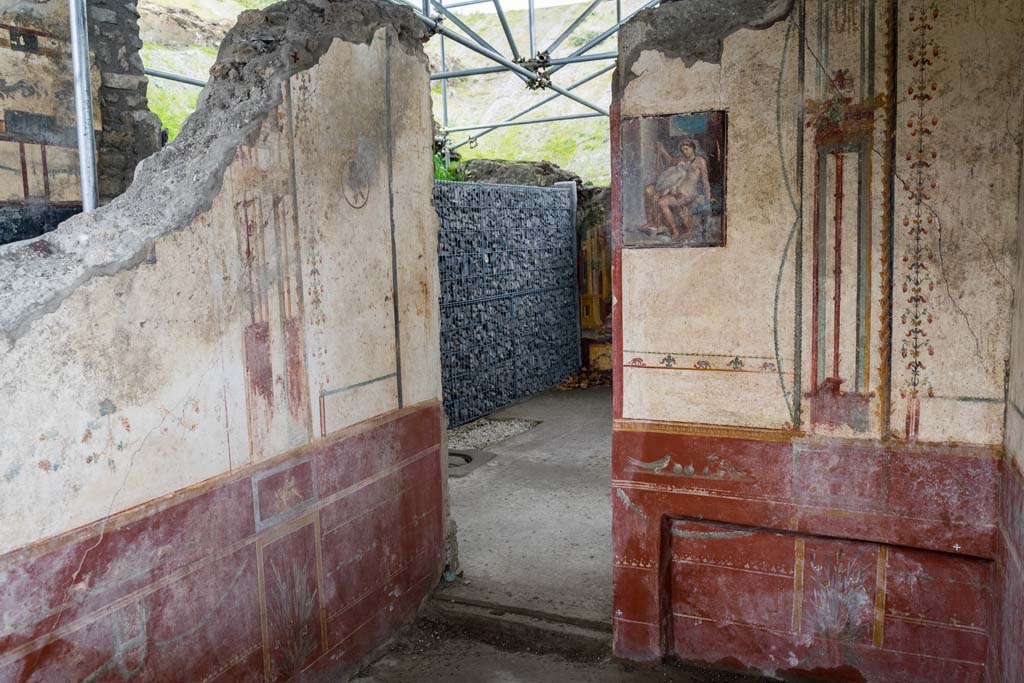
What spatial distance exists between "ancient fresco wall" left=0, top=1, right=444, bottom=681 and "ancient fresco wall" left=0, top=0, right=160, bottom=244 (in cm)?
221

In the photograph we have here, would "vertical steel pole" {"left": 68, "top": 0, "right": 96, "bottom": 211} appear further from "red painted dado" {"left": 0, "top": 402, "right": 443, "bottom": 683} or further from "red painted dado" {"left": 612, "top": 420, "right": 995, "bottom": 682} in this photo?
"red painted dado" {"left": 612, "top": 420, "right": 995, "bottom": 682}

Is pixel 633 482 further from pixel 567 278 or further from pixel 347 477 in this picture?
pixel 567 278

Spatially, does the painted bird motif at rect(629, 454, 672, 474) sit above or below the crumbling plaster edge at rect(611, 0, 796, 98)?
below

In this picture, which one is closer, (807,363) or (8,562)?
(8,562)

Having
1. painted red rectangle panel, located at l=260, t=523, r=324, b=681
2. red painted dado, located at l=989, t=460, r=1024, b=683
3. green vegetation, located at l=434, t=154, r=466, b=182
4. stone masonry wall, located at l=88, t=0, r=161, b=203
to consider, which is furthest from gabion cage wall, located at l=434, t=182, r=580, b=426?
→ red painted dado, located at l=989, t=460, r=1024, b=683

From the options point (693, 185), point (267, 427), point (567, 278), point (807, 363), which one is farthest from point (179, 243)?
point (567, 278)

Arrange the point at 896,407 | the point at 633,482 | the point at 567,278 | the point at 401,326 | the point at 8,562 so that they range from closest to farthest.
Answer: the point at 8,562
the point at 896,407
the point at 633,482
the point at 401,326
the point at 567,278

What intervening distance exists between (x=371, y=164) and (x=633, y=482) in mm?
1548

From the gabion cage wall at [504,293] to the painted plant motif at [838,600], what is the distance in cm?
395

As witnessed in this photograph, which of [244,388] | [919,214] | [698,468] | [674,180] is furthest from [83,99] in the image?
[919,214]

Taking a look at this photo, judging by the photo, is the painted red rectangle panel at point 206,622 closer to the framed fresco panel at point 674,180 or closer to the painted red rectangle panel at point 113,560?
the painted red rectangle panel at point 113,560

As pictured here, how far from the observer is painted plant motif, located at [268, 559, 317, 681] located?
2.92 metres

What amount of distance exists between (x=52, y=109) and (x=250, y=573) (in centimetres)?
326

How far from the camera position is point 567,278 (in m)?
9.05
